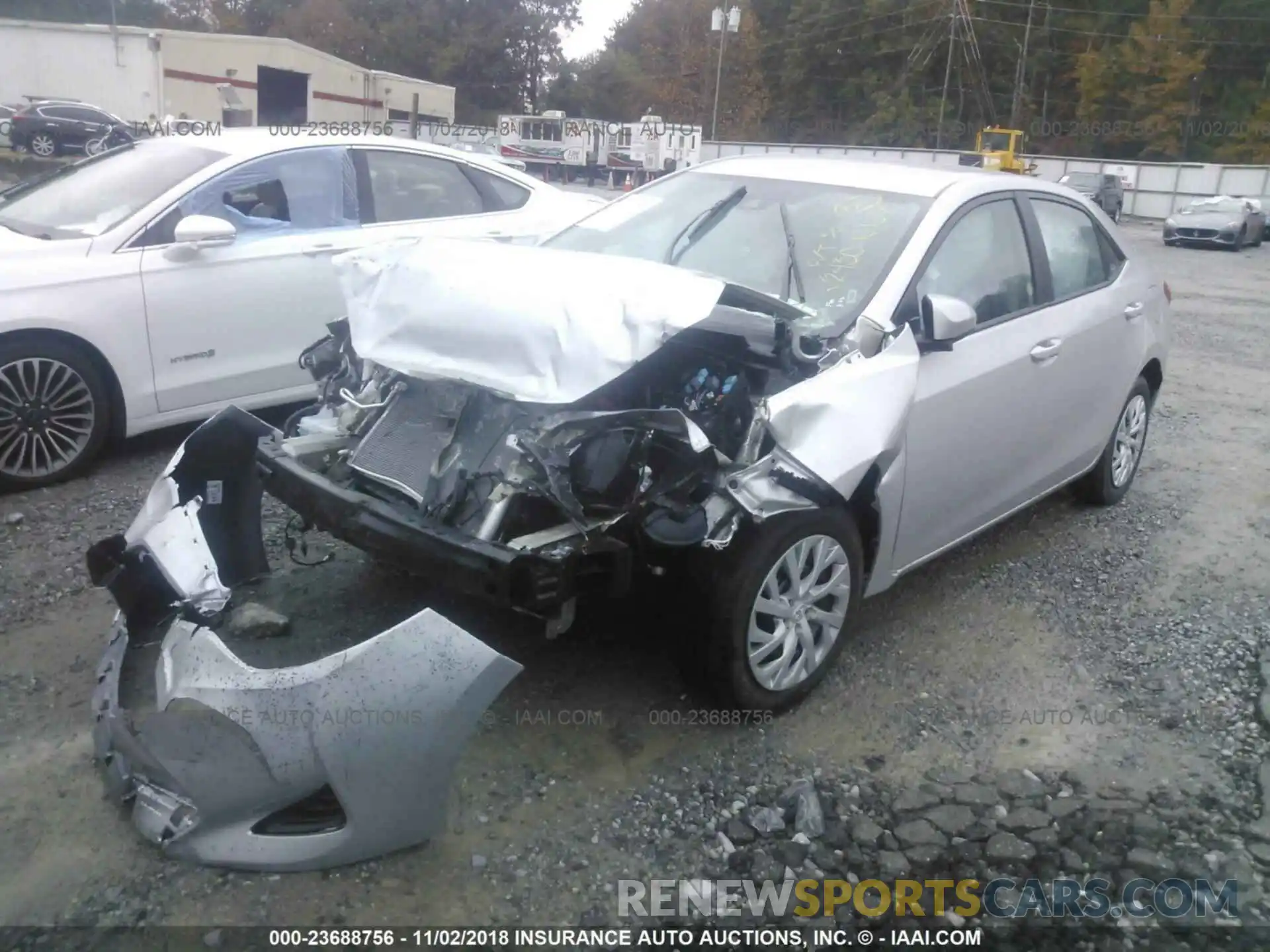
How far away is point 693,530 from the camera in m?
3.03

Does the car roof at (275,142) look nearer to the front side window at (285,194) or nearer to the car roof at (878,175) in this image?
the front side window at (285,194)

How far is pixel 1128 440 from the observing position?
5578 mm

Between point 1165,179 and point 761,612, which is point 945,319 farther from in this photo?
point 1165,179

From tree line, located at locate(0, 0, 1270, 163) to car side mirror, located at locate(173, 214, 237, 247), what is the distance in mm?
49738

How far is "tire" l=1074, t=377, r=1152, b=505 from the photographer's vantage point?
5.42 metres

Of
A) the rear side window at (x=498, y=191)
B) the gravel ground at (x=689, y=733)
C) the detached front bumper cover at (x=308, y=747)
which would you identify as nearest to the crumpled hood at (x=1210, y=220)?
the gravel ground at (x=689, y=733)

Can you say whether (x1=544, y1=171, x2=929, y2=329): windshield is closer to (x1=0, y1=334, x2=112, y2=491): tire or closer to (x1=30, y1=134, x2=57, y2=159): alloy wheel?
(x1=0, y1=334, x2=112, y2=491): tire

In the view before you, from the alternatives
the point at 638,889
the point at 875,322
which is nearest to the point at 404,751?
the point at 638,889

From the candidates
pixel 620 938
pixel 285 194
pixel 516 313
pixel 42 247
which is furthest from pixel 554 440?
pixel 285 194

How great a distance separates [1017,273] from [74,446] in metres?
4.31

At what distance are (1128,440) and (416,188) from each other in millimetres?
4189

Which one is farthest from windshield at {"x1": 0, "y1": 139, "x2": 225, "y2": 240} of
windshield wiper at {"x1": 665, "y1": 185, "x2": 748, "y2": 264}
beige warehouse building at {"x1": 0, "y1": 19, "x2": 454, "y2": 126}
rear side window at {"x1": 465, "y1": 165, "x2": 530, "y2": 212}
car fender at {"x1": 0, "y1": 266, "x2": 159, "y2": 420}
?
beige warehouse building at {"x1": 0, "y1": 19, "x2": 454, "y2": 126}

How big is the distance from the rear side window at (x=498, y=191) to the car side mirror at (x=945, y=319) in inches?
141

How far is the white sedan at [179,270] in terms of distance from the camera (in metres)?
4.86
